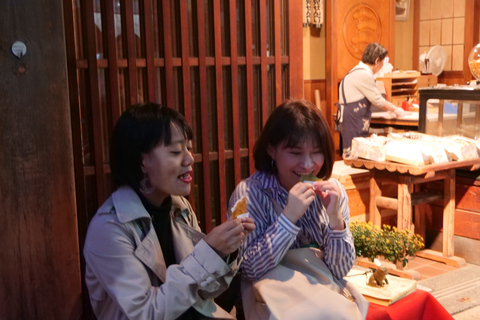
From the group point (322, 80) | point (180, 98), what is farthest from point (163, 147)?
point (322, 80)

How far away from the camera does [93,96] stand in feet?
9.96

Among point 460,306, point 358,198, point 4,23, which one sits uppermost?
point 4,23

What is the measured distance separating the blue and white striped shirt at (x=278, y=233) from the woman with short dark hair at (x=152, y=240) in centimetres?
10

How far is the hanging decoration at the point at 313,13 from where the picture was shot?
31.1 feet

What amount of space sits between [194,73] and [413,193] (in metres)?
2.92

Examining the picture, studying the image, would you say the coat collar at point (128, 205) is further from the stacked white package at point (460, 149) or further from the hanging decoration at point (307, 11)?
the hanging decoration at point (307, 11)

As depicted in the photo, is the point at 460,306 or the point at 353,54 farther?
the point at 353,54

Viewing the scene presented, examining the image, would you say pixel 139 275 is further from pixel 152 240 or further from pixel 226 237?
pixel 226 237

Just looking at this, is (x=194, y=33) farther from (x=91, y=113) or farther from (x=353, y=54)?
(x=353, y=54)

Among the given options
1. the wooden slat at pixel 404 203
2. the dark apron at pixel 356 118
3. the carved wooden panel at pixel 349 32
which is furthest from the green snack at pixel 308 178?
the carved wooden panel at pixel 349 32

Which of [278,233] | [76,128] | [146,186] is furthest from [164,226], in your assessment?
[76,128]

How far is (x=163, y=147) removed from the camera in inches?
85.0

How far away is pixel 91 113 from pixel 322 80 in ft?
23.7

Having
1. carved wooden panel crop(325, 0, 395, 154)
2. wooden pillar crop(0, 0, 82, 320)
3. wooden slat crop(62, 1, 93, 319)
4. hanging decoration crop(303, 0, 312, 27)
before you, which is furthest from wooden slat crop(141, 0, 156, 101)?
carved wooden panel crop(325, 0, 395, 154)
